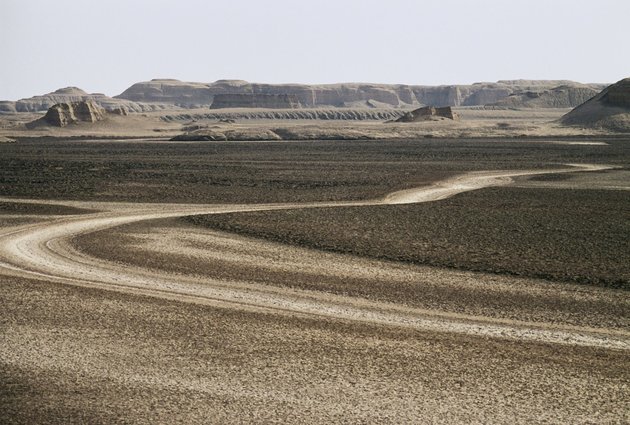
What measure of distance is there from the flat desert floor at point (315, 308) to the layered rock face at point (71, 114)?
94.2 m

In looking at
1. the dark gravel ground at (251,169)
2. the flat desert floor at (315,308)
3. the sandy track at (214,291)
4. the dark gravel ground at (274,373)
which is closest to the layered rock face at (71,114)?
the dark gravel ground at (251,169)

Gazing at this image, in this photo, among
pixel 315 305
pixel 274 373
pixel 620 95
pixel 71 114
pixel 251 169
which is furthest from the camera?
pixel 71 114

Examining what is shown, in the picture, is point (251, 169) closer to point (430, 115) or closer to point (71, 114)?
point (71, 114)

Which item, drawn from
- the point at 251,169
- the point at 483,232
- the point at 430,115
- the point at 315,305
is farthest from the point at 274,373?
the point at 430,115

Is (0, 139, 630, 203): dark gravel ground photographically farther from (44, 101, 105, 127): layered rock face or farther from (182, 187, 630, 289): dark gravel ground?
(44, 101, 105, 127): layered rock face

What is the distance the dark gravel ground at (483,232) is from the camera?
2281cm

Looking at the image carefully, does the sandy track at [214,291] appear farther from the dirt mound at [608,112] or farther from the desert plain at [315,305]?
the dirt mound at [608,112]

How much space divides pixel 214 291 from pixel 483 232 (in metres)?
11.2

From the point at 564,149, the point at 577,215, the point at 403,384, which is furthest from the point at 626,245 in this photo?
the point at 564,149

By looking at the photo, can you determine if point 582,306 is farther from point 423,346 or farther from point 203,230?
point 203,230

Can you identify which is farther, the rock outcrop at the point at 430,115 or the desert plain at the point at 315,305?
the rock outcrop at the point at 430,115

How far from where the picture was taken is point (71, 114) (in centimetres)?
13038

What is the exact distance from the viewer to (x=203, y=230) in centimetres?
2850

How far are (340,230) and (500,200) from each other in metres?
11.0
